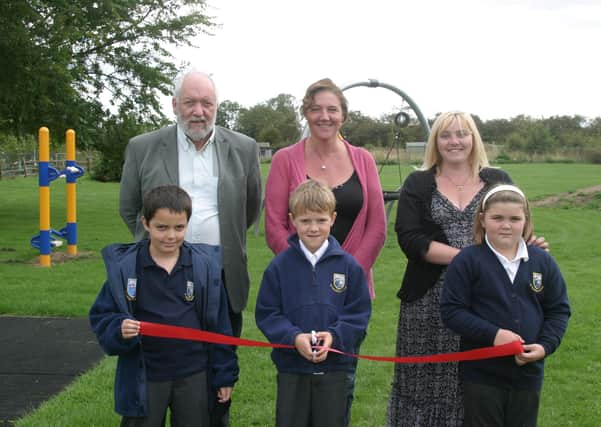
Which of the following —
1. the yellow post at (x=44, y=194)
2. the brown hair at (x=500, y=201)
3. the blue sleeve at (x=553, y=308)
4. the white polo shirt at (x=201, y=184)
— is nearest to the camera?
the blue sleeve at (x=553, y=308)

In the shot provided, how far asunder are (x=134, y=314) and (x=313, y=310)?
2.85 ft

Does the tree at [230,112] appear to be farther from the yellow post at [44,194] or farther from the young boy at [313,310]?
the young boy at [313,310]

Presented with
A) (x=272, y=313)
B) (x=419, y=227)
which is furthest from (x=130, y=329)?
(x=419, y=227)

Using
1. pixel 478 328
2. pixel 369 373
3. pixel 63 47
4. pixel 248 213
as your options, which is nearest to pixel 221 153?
pixel 248 213

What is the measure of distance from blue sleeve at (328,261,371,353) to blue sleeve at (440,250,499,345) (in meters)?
0.39

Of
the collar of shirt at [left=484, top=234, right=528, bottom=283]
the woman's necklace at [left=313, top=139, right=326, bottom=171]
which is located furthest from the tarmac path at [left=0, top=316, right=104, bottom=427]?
the collar of shirt at [left=484, top=234, right=528, bottom=283]

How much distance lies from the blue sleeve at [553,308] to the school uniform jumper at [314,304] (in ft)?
2.73

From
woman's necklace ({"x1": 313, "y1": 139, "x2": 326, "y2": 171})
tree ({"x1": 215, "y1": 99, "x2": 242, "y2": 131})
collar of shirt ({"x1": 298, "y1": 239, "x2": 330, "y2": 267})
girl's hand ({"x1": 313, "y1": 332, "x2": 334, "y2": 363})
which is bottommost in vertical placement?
girl's hand ({"x1": 313, "y1": 332, "x2": 334, "y2": 363})

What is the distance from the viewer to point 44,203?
1077 centimetres

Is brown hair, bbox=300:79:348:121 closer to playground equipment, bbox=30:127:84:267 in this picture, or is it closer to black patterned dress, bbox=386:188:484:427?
black patterned dress, bbox=386:188:484:427

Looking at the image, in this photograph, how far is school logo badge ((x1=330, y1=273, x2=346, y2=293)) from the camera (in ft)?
10.9

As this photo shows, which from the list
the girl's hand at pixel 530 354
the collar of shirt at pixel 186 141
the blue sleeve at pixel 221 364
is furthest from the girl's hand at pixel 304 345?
the collar of shirt at pixel 186 141

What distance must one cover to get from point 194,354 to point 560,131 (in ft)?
237

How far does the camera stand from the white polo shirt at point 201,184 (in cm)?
377
